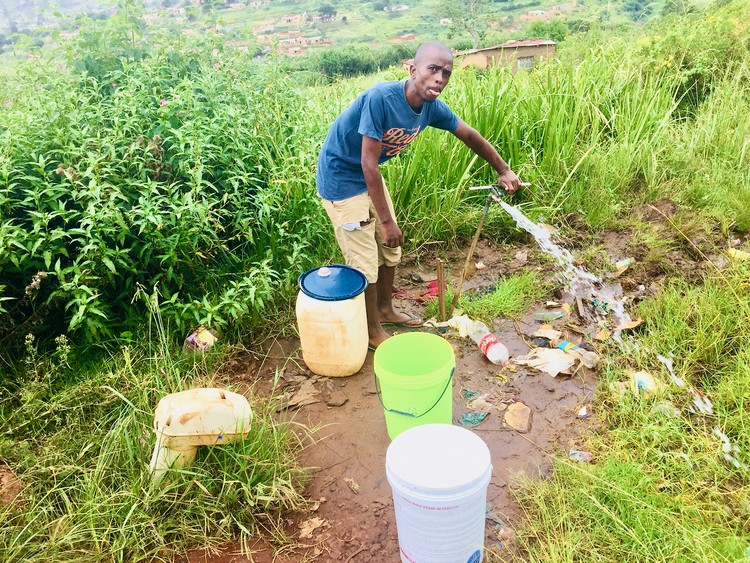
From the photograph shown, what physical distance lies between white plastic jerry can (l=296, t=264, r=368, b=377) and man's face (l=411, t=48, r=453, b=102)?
0.97m

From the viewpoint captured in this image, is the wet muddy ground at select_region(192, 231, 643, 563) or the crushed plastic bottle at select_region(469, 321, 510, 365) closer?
the wet muddy ground at select_region(192, 231, 643, 563)

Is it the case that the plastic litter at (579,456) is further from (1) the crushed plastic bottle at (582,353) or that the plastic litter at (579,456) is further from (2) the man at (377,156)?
(2) the man at (377,156)

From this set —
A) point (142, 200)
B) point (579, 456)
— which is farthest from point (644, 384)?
point (142, 200)

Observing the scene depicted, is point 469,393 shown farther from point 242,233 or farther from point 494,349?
point 242,233

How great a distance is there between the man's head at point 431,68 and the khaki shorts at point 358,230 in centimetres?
54

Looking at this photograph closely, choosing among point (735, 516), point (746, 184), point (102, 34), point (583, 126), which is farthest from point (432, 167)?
point (735, 516)

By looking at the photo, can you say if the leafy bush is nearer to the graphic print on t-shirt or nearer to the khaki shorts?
the khaki shorts

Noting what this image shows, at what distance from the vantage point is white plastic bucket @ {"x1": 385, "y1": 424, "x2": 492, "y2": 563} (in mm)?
1601

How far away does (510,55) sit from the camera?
5094 mm

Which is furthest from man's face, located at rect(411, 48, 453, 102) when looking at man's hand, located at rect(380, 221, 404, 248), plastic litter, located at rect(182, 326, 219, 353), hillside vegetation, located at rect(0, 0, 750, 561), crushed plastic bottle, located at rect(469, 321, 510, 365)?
plastic litter, located at rect(182, 326, 219, 353)

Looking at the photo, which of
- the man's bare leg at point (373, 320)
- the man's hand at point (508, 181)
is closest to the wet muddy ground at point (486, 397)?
the man's bare leg at point (373, 320)

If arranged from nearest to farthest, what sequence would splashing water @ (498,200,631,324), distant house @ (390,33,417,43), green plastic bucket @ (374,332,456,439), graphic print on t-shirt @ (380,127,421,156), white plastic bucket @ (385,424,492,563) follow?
white plastic bucket @ (385,424,492,563) → green plastic bucket @ (374,332,456,439) → graphic print on t-shirt @ (380,127,421,156) → splashing water @ (498,200,631,324) → distant house @ (390,33,417,43)

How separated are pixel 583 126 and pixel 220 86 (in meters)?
3.01

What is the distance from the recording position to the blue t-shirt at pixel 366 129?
2.51m
